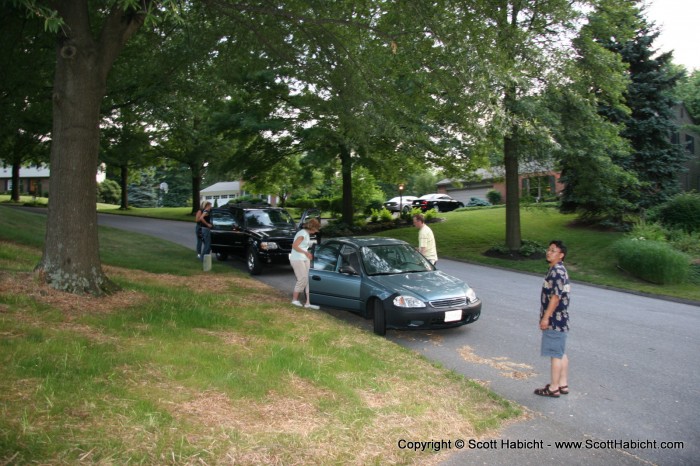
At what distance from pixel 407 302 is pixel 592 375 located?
8.47ft

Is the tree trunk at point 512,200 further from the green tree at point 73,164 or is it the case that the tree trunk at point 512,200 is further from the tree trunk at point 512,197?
the green tree at point 73,164

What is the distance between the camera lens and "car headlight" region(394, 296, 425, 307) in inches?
287

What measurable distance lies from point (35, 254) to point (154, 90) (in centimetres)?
772

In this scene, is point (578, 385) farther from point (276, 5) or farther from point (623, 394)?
point (276, 5)

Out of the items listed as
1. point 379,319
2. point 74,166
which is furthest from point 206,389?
point 74,166

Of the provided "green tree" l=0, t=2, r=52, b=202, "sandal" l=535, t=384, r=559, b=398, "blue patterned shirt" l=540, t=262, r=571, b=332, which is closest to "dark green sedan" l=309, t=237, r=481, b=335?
"sandal" l=535, t=384, r=559, b=398

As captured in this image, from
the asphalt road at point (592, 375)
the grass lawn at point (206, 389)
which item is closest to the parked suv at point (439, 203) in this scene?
the asphalt road at point (592, 375)

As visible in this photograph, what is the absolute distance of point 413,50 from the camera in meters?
10.8

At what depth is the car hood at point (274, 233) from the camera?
44.0 feet

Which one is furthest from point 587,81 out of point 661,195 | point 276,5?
point 276,5

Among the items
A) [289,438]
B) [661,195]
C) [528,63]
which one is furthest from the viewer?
[661,195]

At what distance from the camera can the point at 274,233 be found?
1370cm

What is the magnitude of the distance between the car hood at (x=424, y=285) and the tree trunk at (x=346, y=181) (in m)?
15.2

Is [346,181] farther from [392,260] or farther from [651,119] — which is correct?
[392,260]
